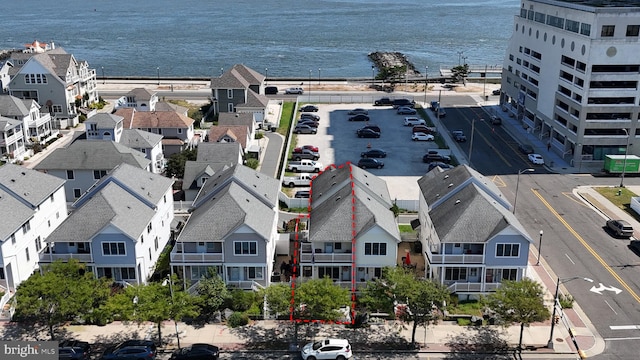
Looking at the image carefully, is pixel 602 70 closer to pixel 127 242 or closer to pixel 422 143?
pixel 422 143

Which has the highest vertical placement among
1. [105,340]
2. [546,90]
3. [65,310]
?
[546,90]

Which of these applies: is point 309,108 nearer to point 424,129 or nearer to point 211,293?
point 424,129

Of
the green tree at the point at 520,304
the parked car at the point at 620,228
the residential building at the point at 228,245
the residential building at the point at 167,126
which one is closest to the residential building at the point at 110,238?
the residential building at the point at 228,245

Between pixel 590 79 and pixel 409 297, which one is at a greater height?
pixel 590 79

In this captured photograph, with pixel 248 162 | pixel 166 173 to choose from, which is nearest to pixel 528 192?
pixel 248 162

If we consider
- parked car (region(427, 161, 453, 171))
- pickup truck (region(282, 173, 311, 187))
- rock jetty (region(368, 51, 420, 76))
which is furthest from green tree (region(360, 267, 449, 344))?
rock jetty (region(368, 51, 420, 76))

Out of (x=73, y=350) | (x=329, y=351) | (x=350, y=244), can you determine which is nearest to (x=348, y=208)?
(x=350, y=244)

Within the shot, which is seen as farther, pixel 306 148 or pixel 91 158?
pixel 306 148
